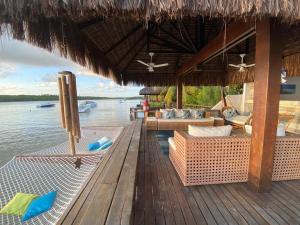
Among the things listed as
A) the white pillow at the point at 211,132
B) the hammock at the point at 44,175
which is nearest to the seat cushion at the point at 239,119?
the white pillow at the point at 211,132

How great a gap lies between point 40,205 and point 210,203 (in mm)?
3496

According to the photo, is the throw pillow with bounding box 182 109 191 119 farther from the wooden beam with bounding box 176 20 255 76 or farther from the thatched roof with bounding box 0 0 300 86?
the wooden beam with bounding box 176 20 255 76

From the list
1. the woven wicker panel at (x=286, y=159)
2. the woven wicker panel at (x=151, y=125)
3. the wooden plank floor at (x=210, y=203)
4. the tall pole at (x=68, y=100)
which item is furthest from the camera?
the woven wicker panel at (x=151, y=125)

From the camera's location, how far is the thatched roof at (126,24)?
159 centimetres

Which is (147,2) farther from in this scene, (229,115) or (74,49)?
(229,115)

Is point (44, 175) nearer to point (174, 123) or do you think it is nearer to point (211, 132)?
point (174, 123)

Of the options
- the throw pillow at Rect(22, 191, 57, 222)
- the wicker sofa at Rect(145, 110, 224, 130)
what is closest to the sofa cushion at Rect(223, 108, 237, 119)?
the wicker sofa at Rect(145, 110, 224, 130)

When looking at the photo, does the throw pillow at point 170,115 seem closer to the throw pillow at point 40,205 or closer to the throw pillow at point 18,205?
the throw pillow at point 40,205

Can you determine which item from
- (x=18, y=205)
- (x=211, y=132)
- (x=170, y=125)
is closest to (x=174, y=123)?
(x=170, y=125)

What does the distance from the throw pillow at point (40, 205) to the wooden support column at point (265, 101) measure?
3.86 m

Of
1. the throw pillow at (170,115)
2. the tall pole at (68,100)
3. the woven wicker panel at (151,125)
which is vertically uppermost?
the tall pole at (68,100)

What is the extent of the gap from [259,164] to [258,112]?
64 centimetres

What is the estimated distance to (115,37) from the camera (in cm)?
425

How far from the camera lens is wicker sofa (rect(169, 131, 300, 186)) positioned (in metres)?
2.45
